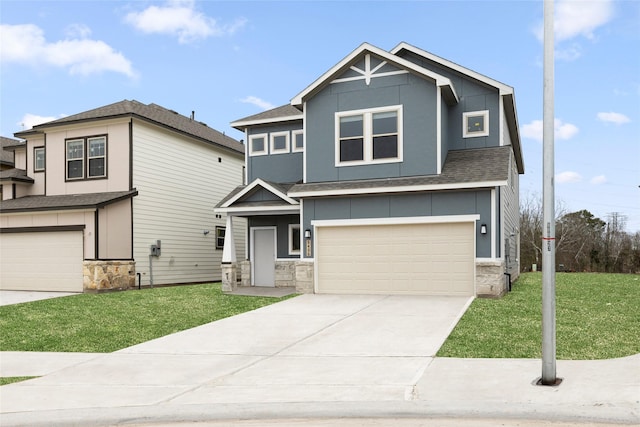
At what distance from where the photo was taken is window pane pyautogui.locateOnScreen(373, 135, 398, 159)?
Result: 17.1 metres

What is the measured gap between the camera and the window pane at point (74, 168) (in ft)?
76.2

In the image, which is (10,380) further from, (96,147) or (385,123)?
(96,147)

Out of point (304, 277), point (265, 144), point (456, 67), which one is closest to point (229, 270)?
point (304, 277)

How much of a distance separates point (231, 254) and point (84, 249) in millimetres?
5880

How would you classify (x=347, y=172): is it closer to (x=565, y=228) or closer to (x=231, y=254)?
(x=231, y=254)

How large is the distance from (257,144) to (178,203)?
219 inches

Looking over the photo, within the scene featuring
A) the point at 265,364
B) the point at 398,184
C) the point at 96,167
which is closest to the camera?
the point at 265,364

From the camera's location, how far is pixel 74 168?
2336 centimetres

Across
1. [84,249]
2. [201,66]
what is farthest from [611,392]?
[84,249]

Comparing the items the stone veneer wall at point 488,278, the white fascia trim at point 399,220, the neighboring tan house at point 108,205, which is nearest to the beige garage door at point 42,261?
the neighboring tan house at point 108,205

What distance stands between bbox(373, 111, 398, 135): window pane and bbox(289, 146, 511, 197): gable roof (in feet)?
4.89

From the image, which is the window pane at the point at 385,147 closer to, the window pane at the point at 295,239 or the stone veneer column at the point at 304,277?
the stone veneer column at the point at 304,277

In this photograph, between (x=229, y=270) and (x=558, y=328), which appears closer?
(x=558, y=328)

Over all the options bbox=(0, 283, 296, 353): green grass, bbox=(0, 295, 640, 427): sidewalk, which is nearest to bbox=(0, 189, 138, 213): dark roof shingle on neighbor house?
bbox=(0, 283, 296, 353): green grass
